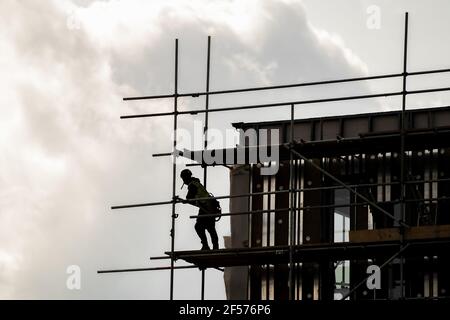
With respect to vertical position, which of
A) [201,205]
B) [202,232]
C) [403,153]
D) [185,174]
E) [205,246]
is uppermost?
[403,153]

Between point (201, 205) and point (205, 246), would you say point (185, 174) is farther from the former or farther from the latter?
point (205, 246)

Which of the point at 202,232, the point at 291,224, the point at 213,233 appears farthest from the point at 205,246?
the point at 291,224

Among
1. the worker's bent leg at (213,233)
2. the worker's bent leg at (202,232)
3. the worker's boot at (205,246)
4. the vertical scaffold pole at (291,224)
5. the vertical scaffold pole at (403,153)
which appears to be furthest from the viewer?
the worker's bent leg at (213,233)

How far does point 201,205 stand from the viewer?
1608 inches

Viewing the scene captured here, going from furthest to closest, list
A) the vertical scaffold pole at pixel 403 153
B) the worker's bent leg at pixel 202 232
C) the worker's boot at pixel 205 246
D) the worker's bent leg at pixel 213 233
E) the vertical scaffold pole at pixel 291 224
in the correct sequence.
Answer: the worker's bent leg at pixel 213 233 → the worker's bent leg at pixel 202 232 → the worker's boot at pixel 205 246 → the vertical scaffold pole at pixel 291 224 → the vertical scaffold pole at pixel 403 153

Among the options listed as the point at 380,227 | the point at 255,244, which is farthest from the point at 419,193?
the point at 255,244

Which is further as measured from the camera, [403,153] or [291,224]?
[291,224]

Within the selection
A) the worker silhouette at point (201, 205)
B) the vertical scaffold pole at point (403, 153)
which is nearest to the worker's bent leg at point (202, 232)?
the worker silhouette at point (201, 205)

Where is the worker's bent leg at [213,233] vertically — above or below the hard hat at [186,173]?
below

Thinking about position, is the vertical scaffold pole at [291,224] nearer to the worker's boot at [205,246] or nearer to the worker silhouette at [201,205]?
the worker silhouette at [201,205]

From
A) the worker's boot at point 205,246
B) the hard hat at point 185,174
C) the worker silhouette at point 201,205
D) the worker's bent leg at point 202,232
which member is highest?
the hard hat at point 185,174

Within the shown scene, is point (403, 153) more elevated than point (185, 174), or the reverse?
point (403, 153)

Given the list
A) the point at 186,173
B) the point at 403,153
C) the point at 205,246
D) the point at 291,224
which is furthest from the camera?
the point at 186,173

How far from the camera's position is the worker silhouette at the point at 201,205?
134 feet
